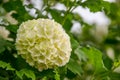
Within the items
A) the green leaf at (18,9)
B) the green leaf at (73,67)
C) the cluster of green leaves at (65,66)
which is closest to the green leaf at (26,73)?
the cluster of green leaves at (65,66)

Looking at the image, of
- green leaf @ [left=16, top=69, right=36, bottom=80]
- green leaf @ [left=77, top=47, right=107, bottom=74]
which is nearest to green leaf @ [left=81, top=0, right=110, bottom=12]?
green leaf @ [left=77, top=47, right=107, bottom=74]

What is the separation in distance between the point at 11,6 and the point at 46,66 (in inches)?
21.4

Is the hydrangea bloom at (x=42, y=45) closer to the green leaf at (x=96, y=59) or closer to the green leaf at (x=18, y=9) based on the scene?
the green leaf at (x=96, y=59)

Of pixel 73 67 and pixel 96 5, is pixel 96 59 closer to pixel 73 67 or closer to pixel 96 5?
pixel 73 67

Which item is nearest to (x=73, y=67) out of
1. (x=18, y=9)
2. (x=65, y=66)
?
(x=65, y=66)

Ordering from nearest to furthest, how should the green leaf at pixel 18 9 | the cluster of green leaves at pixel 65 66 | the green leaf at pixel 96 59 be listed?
the cluster of green leaves at pixel 65 66
the green leaf at pixel 96 59
the green leaf at pixel 18 9

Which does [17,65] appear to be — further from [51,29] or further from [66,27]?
[66,27]

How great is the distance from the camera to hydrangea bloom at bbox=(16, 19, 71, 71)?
4.99 ft

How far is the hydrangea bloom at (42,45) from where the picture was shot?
59.9 inches

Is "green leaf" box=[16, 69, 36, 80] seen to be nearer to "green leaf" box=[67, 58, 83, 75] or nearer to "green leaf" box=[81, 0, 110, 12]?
"green leaf" box=[67, 58, 83, 75]

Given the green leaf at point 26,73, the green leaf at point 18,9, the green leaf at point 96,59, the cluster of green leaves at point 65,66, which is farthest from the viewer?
the green leaf at point 18,9

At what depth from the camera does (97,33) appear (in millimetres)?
3893

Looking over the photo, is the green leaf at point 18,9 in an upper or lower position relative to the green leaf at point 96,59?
upper

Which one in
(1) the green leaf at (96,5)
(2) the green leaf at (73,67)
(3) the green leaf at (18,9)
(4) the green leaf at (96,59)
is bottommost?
(2) the green leaf at (73,67)
